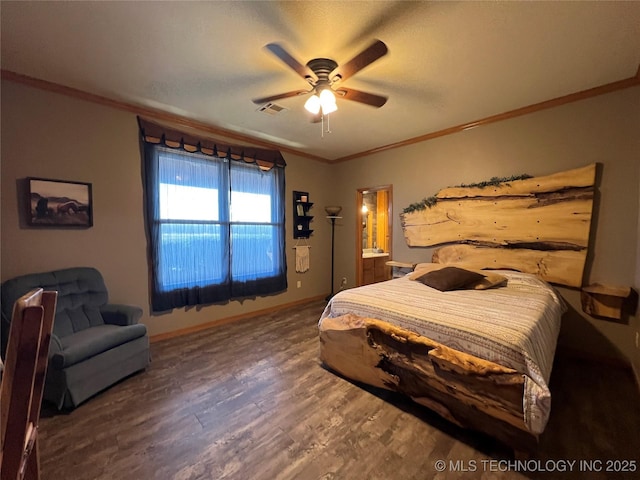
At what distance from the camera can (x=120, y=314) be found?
8.20ft

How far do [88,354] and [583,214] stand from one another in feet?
15.1

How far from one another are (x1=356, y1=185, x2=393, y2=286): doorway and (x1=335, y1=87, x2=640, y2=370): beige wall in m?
1.39

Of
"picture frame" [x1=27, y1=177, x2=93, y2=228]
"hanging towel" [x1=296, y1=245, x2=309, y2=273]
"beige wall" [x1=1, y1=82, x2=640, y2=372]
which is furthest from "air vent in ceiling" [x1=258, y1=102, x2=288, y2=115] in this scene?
"hanging towel" [x1=296, y1=245, x2=309, y2=273]

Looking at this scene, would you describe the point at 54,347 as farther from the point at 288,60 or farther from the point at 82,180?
the point at 288,60

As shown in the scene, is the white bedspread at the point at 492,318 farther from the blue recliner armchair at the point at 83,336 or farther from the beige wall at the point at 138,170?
the blue recliner armchair at the point at 83,336

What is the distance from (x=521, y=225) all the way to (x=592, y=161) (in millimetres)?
840

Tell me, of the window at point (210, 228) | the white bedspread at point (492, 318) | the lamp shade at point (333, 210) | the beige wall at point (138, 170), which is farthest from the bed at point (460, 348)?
the lamp shade at point (333, 210)

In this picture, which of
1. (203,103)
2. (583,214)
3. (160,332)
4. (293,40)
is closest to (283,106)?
(203,103)

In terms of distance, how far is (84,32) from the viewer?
181 centimetres

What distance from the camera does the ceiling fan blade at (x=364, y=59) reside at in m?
1.55

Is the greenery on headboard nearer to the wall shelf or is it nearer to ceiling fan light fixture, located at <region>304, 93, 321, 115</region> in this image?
the wall shelf

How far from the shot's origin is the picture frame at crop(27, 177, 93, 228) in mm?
2416

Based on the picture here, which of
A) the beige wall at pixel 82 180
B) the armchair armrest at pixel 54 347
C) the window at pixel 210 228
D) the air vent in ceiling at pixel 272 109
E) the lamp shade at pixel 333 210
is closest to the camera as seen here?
the armchair armrest at pixel 54 347

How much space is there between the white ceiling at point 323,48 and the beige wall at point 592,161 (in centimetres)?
28
